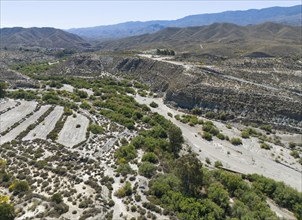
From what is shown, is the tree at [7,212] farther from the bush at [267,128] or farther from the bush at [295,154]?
the bush at [267,128]

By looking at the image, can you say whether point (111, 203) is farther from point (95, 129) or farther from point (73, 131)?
point (73, 131)

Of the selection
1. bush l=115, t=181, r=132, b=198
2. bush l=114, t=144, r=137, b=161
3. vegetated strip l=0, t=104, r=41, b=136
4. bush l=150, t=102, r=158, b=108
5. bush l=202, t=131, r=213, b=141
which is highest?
bush l=115, t=181, r=132, b=198

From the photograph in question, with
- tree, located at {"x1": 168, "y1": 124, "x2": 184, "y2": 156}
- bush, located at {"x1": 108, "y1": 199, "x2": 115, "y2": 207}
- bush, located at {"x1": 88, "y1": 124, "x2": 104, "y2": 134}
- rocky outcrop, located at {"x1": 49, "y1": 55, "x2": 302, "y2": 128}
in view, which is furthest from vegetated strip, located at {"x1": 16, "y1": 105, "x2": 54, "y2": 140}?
rocky outcrop, located at {"x1": 49, "y1": 55, "x2": 302, "y2": 128}

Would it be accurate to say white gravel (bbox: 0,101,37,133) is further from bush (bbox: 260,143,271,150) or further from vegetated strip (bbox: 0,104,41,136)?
bush (bbox: 260,143,271,150)

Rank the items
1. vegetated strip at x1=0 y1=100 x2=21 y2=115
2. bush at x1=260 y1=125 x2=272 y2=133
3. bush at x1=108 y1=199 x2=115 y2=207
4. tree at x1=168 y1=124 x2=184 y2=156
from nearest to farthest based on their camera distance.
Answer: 1. bush at x1=108 y1=199 x2=115 y2=207
2. tree at x1=168 y1=124 x2=184 y2=156
3. bush at x1=260 y1=125 x2=272 y2=133
4. vegetated strip at x1=0 y1=100 x2=21 y2=115

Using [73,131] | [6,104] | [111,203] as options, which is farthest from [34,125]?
[111,203]
